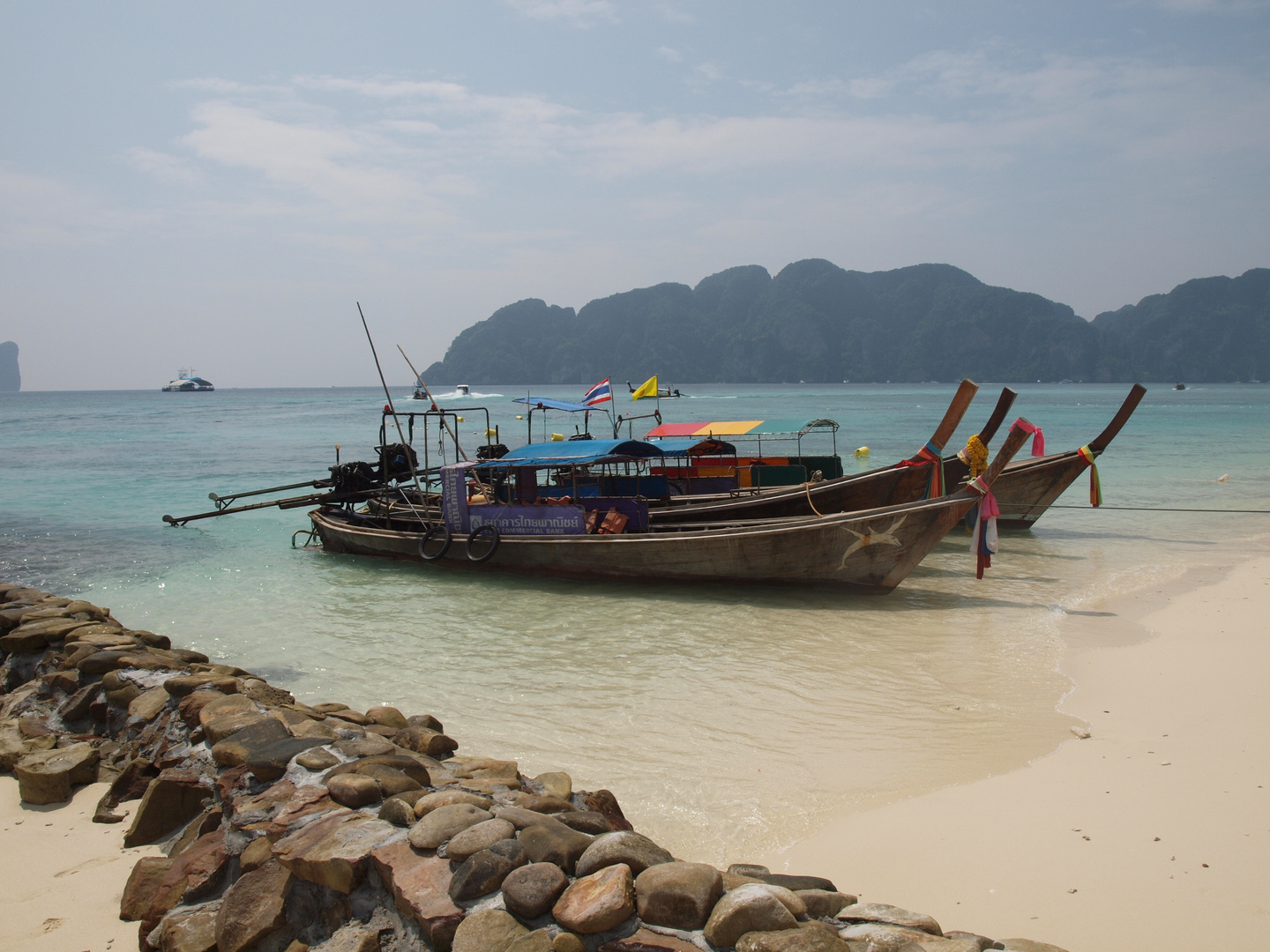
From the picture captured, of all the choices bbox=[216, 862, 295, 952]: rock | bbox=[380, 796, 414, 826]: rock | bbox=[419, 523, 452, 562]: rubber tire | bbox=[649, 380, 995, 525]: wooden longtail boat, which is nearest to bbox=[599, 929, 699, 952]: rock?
bbox=[380, 796, 414, 826]: rock

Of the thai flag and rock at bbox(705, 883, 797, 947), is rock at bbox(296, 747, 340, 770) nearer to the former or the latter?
rock at bbox(705, 883, 797, 947)

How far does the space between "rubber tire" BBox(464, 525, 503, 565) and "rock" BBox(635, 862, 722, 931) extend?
10.7 m

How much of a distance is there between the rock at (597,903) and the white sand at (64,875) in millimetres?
2045

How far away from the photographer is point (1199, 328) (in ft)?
585

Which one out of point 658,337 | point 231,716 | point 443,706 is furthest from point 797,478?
point 658,337

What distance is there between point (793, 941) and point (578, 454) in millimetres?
10148

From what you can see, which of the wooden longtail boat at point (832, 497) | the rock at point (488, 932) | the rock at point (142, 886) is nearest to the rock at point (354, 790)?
the rock at point (142, 886)

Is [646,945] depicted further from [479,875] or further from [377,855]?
[377,855]

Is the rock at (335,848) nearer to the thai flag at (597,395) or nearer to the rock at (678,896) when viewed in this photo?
the rock at (678,896)

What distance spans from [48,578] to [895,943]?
53.9ft

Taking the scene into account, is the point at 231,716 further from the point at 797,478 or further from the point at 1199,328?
the point at 1199,328

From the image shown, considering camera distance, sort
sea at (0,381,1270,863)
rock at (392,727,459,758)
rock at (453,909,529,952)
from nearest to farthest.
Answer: rock at (453,909,529,952), rock at (392,727,459,758), sea at (0,381,1270,863)

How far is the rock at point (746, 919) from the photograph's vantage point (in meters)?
2.78

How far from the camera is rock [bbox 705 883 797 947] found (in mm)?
2775
